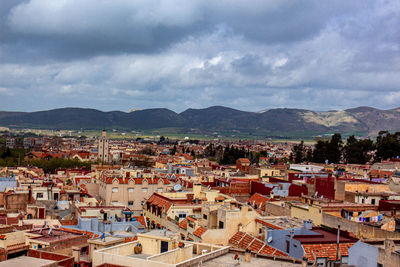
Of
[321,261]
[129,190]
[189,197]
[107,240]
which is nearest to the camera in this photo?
[321,261]

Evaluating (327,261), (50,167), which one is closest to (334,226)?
(327,261)

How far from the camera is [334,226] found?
33938 mm

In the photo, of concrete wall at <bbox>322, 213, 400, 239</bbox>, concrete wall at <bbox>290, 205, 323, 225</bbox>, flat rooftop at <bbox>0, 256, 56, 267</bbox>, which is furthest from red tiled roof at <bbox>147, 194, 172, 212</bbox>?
flat rooftop at <bbox>0, 256, 56, 267</bbox>

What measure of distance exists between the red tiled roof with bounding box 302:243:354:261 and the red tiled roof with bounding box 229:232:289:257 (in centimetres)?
118

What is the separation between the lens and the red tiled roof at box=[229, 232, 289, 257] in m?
25.3

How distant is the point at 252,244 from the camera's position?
27.0 meters

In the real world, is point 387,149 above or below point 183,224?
above

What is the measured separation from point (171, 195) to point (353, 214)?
17865 millimetres

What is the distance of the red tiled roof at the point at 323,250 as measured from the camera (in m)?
24.4

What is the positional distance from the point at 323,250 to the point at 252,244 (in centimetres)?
408

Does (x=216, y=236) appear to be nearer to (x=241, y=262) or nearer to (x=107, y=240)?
(x=107, y=240)

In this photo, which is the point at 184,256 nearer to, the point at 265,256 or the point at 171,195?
the point at 265,256

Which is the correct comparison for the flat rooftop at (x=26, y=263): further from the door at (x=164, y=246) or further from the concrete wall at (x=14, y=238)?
the concrete wall at (x=14, y=238)

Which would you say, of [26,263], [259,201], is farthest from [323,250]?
[259,201]
